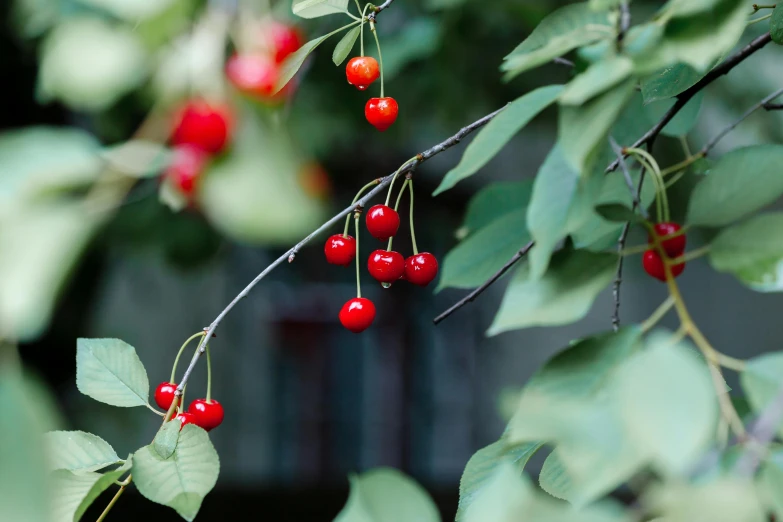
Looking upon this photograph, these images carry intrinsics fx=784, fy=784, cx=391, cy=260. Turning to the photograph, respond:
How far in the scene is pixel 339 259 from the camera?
0.71 m

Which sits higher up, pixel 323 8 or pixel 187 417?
pixel 323 8

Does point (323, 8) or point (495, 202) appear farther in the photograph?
point (495, 202)

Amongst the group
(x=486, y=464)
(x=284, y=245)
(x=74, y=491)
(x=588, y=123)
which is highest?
(x=588, y=123)

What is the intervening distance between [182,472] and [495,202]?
18.1 inches

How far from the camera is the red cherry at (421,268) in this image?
735mm

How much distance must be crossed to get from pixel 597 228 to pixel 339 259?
0.25m

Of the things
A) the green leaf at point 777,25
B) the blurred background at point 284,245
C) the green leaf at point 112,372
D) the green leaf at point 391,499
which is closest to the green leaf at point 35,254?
the blurred background at point 284,245

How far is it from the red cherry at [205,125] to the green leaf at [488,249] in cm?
32

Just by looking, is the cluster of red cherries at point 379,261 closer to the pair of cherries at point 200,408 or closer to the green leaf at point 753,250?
the pair of cherries at point 200,408

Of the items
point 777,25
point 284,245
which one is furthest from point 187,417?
point 284,245

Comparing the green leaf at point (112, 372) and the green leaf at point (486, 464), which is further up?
the green leaf at point (112, 372)

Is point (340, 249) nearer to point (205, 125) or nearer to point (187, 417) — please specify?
point (187, 417)

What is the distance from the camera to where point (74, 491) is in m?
0.45

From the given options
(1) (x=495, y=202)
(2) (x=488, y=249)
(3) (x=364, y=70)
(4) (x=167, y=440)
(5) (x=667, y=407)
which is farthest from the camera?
(1) (x=495, y=202)
